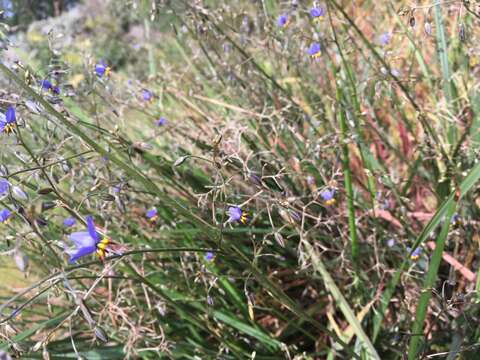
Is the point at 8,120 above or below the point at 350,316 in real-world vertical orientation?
above

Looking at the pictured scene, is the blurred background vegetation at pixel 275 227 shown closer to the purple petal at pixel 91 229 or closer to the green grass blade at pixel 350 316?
the green grass blade at pixel 350 316

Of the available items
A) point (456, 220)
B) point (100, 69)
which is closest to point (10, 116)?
point (100, 69)

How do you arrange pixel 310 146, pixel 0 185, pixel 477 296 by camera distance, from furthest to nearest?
pixel 310 146 < pixel 477 296 < pixel 0 185

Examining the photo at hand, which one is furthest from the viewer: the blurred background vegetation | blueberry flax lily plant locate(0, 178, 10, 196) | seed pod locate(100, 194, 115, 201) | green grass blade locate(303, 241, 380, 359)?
the blurred background vegetation

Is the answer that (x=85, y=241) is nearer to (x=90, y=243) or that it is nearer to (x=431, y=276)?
(x=90, y=243)

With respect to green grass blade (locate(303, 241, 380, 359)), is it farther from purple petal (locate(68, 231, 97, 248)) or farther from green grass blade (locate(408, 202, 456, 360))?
purple petal (locate(68, 231, 97, 248))

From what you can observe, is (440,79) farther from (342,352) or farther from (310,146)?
(342,352)

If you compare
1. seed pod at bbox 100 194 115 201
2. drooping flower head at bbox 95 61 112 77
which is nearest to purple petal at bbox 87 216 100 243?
seed pod at bbox 100 194 115 201

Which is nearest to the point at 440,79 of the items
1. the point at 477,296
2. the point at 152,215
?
the point at 477,296

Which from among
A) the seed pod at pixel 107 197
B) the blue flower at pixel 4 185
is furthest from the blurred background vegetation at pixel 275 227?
the blue flower at pixel 4 185
